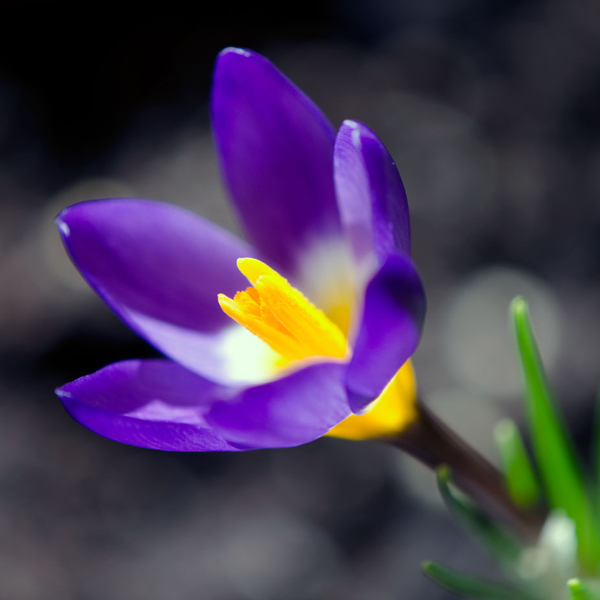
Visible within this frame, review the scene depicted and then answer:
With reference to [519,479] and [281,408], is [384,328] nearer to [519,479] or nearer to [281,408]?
[281,408]

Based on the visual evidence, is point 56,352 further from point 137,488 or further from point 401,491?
point 401,491

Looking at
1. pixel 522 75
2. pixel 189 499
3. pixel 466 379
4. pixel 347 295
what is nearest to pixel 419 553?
pixel 466 379

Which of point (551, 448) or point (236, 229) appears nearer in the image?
point (551, 448)

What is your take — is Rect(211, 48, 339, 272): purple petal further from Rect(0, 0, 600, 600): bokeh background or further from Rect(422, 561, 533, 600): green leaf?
Rect(0, 0, 600, 600): bokeh background

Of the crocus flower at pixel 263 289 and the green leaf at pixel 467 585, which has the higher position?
the crocus flower at pixel 263 289

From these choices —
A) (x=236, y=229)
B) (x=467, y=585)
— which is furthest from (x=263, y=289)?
(x=236, y=229)

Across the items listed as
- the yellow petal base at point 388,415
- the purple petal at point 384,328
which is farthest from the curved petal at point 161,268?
the purple petal at point 384,328

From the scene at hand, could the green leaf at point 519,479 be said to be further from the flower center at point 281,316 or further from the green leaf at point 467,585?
the flower center at point 281,316
